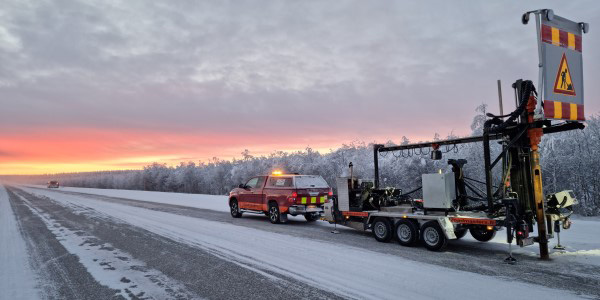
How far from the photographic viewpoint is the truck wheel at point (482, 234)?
9.11m

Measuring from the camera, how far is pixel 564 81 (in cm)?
740

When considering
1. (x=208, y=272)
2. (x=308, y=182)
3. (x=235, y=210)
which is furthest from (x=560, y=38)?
(x=235, y=210)

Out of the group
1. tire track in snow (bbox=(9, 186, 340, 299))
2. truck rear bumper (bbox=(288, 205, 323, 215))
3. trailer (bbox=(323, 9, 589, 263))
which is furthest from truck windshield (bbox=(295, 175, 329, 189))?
tire track in snow (bbox=(9, 186, 340, 299))

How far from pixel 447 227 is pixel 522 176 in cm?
195

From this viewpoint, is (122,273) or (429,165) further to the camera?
(429,165)

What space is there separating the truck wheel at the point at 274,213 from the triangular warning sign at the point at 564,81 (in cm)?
936

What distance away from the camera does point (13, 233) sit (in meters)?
11.9

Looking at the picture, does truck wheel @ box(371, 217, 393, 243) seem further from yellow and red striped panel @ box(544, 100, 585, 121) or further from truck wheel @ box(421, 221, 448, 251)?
yellow and red striped panel @ box(544, 100, 585, 121)

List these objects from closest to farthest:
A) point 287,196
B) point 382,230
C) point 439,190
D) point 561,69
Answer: point 561,69, point 439,190, point 382,230, point 287,196

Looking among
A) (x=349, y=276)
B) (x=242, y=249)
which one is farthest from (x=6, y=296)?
(x=349, y=276)

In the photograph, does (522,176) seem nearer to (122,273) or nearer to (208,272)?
(208,272)

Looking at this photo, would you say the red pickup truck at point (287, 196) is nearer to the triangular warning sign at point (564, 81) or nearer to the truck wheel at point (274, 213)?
the truck wheel at point (274, 213)

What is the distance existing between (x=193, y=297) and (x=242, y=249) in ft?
10.7

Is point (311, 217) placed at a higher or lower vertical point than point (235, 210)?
lower
